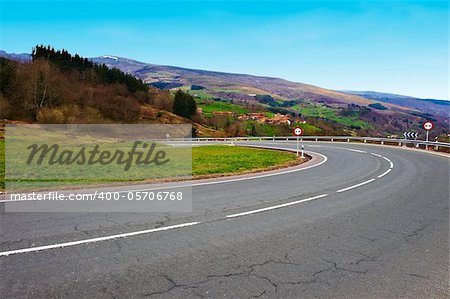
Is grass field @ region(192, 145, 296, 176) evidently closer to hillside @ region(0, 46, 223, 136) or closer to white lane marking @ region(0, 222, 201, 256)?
white lane marking @ region(0, 222, 201, 256)

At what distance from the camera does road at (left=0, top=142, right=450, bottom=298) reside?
14.7 ft

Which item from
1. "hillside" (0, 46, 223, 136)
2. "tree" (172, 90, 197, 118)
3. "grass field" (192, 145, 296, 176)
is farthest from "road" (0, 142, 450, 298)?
"tree" (172, 90, 197, 118)

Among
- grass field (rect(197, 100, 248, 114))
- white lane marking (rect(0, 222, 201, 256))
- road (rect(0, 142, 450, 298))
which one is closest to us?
road (rect(0, 142, 450, 298))

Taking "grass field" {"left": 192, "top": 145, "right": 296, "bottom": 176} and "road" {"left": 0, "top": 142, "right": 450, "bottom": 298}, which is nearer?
"road" {"left": 0, "top": 142, "right": 450, "bottom": 298}

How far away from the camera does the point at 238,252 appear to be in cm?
575

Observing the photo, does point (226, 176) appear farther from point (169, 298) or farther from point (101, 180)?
point (169, 298)

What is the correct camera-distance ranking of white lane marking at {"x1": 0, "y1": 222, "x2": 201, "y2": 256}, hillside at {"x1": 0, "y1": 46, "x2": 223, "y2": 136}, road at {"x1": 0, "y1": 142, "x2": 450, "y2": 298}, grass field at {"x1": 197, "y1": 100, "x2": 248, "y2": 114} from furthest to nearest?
1. grass field at {"x1": 197, "y1": 100, "x2": 248, "y2": 114}
2. hillside at {"x1": 0, "y1": 46, "x2": 223, "y2": 136}
3. white lane marking at {"x1": 0, "y1": 222, "x2": 201, "y2": 256}
4. road at {"x1": 0, "y1": 142, "x2": 450, "y2": 298}

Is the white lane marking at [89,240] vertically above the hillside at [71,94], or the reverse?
the hillside at [71,94]

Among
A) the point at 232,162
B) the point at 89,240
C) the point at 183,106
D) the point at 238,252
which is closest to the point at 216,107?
the point at 183,106

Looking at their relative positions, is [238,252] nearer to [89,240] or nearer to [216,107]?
[89,240]

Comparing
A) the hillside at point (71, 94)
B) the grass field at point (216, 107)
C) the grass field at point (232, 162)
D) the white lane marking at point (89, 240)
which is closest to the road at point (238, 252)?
the white lane marking at point (89, 240)

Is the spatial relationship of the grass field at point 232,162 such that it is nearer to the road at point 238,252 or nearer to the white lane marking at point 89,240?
the road at point 238,252

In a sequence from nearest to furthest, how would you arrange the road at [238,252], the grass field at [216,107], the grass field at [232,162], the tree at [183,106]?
the road at [238,252] < the grass field at [232,162] < the tree at [183,106] < the grass field at [216,107]

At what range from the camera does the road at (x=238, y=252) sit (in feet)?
14.7
